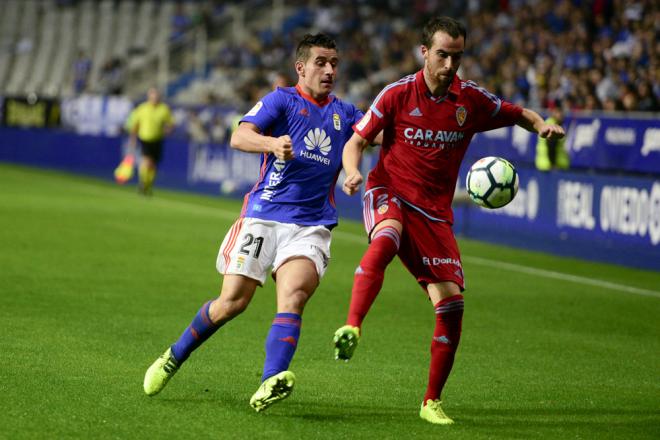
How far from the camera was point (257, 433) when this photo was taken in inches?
240

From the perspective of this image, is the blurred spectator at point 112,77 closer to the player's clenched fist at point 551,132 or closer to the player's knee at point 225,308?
the player's knee at point 225,308

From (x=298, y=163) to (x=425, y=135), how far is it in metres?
0.79

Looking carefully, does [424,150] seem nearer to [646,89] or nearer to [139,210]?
[646,89]

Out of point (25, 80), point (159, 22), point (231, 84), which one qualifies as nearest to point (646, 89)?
point (231, 84)

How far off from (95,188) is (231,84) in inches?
322

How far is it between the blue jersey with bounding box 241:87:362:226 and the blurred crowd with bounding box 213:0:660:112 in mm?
7910

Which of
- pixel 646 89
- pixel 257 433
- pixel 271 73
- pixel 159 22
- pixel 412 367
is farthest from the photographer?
pixel 159 22

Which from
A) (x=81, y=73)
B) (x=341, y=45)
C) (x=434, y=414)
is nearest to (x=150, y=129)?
(x=341, y=45)

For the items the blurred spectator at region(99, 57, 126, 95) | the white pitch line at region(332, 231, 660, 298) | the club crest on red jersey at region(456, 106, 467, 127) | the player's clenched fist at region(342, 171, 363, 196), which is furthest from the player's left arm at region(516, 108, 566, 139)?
the blurred spectator at region(99, 57, 126, 95)

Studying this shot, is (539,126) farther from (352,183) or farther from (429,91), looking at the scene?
(352,183)

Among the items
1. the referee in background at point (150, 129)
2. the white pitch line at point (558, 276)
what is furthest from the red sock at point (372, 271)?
the referee in background at point (150, 129)

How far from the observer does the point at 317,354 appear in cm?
876

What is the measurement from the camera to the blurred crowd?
20.8 metres

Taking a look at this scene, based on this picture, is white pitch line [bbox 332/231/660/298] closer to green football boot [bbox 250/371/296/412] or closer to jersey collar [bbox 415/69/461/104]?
jersey collar [bbox 415/69/461/104]
